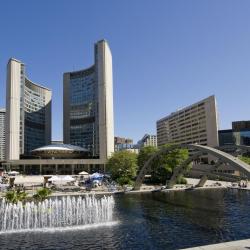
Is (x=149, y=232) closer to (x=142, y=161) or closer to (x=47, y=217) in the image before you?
(x=47, y=217)

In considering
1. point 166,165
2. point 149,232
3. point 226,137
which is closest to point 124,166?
point 166,165

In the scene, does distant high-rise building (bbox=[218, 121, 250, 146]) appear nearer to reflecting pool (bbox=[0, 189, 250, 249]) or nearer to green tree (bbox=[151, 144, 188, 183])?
green tree (bbox=[151, 144, 188, 183])

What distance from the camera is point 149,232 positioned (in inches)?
1356

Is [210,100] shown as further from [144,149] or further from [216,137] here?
[144,149]

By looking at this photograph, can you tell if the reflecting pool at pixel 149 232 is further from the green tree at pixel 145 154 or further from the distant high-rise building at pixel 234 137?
the distant high-rise building at pixel 234 137

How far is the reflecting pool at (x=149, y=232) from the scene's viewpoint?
1166 inches

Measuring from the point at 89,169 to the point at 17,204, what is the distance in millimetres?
125279

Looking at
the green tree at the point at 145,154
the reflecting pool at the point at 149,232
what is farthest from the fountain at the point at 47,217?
the green tree at the point at 145,154

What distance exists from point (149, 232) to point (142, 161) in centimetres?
7915

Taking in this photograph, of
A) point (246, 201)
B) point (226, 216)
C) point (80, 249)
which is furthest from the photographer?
point (246, 201)

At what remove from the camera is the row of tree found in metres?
97.6

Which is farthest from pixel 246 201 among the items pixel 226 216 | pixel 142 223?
pixel 142 223

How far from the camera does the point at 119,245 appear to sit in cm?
2933

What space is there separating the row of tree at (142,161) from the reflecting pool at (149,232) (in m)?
47.0
